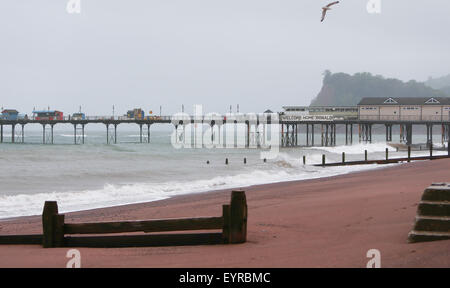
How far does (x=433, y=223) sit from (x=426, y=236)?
198mm

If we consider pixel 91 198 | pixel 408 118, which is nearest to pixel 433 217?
pixel 91 198

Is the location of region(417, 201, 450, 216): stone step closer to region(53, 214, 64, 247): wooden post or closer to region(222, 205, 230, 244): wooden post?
region(222, 205, 230, 244): wooden post

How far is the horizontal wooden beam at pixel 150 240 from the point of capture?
7387 millimetres

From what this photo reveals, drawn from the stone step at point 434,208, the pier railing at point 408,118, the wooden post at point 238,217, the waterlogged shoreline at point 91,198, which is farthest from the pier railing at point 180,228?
the pier railing at point 408,118

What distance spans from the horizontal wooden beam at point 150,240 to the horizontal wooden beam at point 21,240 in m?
0.56

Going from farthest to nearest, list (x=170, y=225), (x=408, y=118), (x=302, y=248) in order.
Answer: (x=408, y=118) < (x=170, y=225) < (x=302, y=248)

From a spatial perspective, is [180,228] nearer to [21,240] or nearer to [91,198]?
[21,240]

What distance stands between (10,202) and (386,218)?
1315 cm

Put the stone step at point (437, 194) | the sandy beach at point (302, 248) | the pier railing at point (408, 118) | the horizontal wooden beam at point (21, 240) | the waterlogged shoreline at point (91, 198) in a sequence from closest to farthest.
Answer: the sandy beach at point (302, 248), the stone step at point (437, 194), the horizontal wooden beam at point (21, 240), the waterlogged shoreline at point (91, 198), the pier railing at point (408, 118)

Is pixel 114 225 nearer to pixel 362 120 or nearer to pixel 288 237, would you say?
pixel 288 237

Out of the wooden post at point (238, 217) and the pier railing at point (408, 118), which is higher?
the pier railing at point (408, 118)

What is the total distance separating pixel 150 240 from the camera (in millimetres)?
7453

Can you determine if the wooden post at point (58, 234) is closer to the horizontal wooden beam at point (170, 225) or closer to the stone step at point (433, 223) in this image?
the horizontal wooden beam at point (170, 225)
